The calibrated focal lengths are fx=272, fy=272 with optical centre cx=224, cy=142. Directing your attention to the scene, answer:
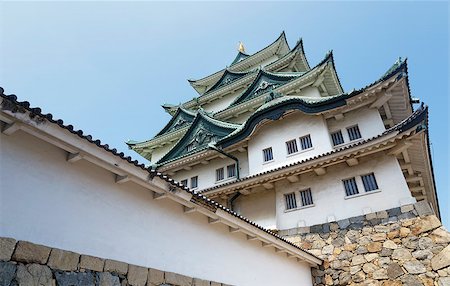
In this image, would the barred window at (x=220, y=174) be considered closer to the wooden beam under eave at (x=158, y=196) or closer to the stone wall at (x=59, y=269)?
the wooden beam under eave at (x=158, y=196)

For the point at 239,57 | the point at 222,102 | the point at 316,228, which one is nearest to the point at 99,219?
the point at 316,228

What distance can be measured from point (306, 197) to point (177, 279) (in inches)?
300

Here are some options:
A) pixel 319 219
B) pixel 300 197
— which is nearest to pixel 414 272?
pixel 319 219

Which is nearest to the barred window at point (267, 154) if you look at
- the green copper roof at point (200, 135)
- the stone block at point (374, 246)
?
the green copper roof at point (200, 135)

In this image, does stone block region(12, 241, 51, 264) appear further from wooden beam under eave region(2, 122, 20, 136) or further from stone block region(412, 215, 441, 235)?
stone block region(412, 215, 441, 235)

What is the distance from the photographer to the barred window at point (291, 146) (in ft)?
43.1

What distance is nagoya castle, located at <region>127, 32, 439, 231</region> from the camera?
1005 centimetres

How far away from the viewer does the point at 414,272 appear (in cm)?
822

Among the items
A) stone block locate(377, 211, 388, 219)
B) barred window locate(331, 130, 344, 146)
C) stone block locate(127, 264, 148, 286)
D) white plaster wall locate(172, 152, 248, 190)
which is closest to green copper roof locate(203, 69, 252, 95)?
white plaster wall locate(172, 152, 248, 190)

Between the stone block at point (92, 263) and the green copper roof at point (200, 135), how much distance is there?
41.4ft

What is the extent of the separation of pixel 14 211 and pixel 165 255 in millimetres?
2600

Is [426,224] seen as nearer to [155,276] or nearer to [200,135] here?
[155,276]

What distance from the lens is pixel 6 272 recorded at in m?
3.17

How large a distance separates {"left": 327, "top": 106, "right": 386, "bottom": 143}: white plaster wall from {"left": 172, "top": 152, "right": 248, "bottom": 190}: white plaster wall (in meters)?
4.90
